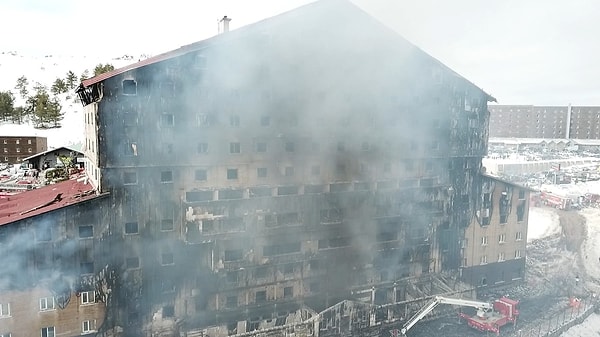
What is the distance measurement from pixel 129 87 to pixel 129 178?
2418 millimetres

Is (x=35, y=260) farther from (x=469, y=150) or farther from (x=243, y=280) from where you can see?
(x=469, y=150)

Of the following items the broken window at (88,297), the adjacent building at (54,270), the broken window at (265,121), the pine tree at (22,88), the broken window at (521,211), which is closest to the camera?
the adjacent building at (54,270)

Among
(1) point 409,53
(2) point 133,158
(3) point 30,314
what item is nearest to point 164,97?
(2) point 133,158

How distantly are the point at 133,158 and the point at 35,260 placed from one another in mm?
3425

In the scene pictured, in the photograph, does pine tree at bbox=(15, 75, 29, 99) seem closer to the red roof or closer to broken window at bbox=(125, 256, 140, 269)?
the red roof

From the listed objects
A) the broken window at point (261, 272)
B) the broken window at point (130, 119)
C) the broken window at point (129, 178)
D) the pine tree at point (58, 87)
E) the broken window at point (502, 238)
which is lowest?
the broken window at point (261, 272)

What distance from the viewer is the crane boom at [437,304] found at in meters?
14.5

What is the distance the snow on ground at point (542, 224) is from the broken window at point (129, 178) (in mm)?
21984

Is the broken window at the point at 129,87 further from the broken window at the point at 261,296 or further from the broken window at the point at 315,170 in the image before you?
the broken window at the point at 261,296

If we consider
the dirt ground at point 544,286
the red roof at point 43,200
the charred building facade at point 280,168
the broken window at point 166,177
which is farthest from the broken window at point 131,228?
the dirt ground at point 544,286

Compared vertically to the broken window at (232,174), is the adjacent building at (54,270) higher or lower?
lower

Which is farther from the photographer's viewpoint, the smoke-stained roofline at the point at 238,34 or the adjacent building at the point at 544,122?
the adjacent building at the point at 544,122

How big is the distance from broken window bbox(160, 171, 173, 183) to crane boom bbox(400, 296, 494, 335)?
8900 mm

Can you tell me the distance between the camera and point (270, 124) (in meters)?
13.1
